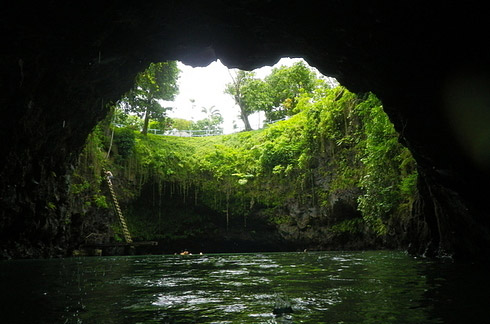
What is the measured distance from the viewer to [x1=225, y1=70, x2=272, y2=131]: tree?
35844mm

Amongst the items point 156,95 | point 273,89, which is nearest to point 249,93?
point 273,89

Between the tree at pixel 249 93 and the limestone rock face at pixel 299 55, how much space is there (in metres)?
24.9

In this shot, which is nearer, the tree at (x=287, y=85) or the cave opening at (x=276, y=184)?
the cave opening at (x=276, y=184)

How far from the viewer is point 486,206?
286 inches

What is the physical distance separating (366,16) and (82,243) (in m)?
18.1

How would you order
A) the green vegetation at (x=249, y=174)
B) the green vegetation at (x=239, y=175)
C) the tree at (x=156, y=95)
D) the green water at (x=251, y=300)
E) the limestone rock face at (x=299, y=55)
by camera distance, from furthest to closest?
the tree at (x=156, y=95), the green vegetation at (x=249, y=174), the green vegetation at (x=239, y=175), the limestone rock face at (x=299, y=55), the green water at (x=251, y=300)

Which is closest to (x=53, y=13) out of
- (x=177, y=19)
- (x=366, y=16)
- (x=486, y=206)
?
(x=177, y=19)

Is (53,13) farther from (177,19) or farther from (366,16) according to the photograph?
(366,16)

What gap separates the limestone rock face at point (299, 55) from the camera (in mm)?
5898

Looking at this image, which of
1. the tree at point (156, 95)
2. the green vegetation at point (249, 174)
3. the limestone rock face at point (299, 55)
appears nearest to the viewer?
the limestone rock face at point (299, 55)

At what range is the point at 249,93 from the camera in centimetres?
3609

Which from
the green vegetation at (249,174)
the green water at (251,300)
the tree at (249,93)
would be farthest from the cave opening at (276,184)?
the green water at (251,300)

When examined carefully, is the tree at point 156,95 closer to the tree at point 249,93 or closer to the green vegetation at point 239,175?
the green vegetation at point 239,175

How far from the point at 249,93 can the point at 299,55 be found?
2676 cm
